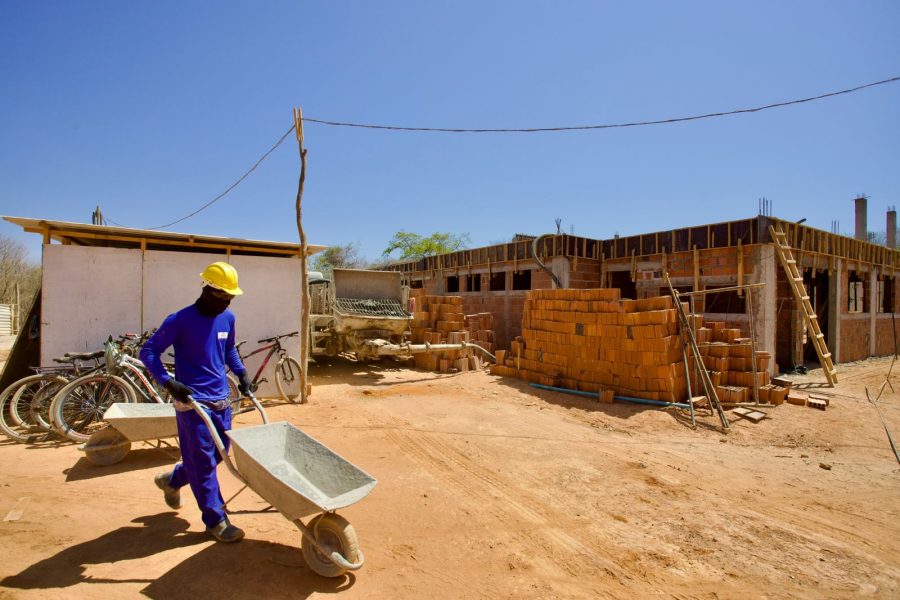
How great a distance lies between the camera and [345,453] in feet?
17.5

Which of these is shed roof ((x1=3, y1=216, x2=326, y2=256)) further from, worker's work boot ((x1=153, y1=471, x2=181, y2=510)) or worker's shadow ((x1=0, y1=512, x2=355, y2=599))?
worker's shadow ((x1=0, y1=512, x2=355, y2=599))

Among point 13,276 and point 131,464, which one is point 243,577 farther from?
point 13,276

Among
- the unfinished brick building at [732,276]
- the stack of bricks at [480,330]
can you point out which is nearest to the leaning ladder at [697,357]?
the unfinished brick building at [732,276]

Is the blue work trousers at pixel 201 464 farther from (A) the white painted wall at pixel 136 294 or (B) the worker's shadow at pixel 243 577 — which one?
(A) the white painted wall at pixel 136 294

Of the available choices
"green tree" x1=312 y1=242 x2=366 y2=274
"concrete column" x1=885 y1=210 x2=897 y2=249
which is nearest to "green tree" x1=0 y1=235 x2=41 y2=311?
"green tree" x1=312 y1=242 x2=366 y2=274

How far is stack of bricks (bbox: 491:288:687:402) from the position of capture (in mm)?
7996

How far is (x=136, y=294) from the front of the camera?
7.09m

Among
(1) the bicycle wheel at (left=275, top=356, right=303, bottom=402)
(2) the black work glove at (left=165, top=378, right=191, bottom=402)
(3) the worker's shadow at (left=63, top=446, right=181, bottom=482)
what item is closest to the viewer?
(2) the black work glove at (left=165, top=378, right=191, bottom=402)

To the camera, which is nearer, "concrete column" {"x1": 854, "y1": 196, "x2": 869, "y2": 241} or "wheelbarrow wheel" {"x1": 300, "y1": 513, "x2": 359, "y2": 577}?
"wheelbarrow wheel" {"x1": 300, "y1": 513, "x2": 359, "y2": 577}

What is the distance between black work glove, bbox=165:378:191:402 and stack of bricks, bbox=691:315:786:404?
8077 mm

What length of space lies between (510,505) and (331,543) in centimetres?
185

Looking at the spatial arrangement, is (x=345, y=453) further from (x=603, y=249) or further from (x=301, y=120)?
(x=603, y=249)

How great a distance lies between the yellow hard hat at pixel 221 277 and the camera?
3311mm

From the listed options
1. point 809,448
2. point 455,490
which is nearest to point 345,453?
point 455,490
